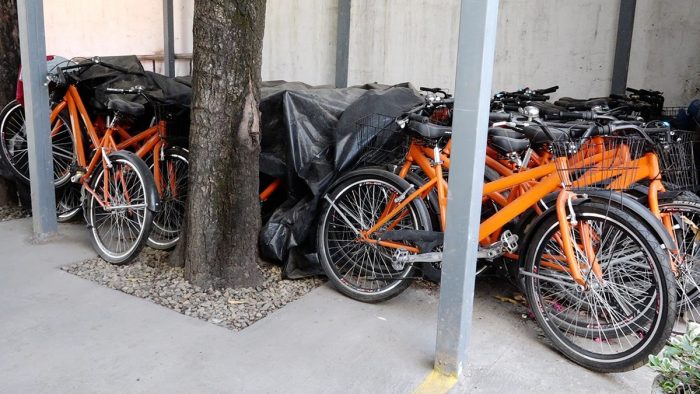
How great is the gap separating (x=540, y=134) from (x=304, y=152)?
65.0 inches

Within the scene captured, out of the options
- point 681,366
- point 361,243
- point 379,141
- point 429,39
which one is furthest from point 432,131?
point 429,39

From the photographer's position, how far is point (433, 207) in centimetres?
371

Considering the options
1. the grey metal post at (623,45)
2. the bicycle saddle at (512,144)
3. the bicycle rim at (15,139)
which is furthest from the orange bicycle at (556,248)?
the bicycle rim at (15,139)

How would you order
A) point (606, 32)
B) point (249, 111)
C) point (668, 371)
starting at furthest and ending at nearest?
point (606, 32) → point (249, 111) → point (668, 371)

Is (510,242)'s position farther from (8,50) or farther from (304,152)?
(8,50)

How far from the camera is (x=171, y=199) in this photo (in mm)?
4531

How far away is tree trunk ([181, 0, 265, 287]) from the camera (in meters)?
3.56

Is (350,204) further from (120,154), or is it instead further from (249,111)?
(120,154)

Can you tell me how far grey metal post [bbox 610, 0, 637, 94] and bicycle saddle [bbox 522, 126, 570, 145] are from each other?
9.37ft

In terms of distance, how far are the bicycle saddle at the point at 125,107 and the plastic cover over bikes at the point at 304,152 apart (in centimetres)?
103

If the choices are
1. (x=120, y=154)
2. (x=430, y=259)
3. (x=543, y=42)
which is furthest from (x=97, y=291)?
(x=543, y=42)

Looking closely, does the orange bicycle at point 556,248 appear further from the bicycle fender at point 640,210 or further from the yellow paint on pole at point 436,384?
the yellow paint on pole at point 436,384

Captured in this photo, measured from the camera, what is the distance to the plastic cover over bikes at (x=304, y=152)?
4.03m

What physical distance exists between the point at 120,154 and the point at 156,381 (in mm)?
1991
